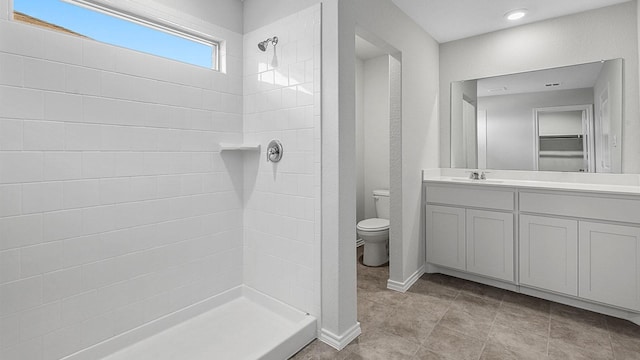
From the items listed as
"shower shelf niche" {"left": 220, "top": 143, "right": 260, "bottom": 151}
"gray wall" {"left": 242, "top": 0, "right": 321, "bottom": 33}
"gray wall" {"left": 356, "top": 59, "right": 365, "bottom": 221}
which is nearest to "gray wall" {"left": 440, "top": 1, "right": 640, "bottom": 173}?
"gray wall" {"left": 356, "top": 59, "right": 365, "bottom": 221}

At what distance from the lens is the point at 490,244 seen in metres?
2.72

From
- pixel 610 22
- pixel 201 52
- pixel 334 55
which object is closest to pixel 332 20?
pixel 334 55

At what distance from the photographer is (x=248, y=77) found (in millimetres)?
2418

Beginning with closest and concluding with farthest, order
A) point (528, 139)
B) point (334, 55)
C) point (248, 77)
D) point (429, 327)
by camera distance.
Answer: point (334, 55)
point (429, 327)
point (248, 77)
point (528, 139)

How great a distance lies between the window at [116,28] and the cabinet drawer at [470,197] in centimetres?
229

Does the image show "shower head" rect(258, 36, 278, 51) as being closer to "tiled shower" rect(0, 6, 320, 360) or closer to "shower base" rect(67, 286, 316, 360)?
"tiled shower" rect(0, 6, 320, 360)

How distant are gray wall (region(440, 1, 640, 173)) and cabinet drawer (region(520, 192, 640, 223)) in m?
0.52

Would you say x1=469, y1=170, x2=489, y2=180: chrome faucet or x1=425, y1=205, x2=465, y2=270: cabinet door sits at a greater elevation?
x1=469, y1=170, x2=489, y2=180: chrome faucet

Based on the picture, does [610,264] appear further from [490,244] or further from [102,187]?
[102,187]

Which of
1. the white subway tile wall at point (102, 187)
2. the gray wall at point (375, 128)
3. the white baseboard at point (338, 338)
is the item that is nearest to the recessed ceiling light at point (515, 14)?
the gray wall at point (375, 128)

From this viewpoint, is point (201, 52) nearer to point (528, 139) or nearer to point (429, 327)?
point (429, 327)

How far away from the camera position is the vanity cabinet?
8.70 ft

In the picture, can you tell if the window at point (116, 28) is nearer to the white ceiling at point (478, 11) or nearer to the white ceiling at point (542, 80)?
the white ceiling at point (478, 11)

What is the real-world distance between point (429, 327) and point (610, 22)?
283 centimetres
